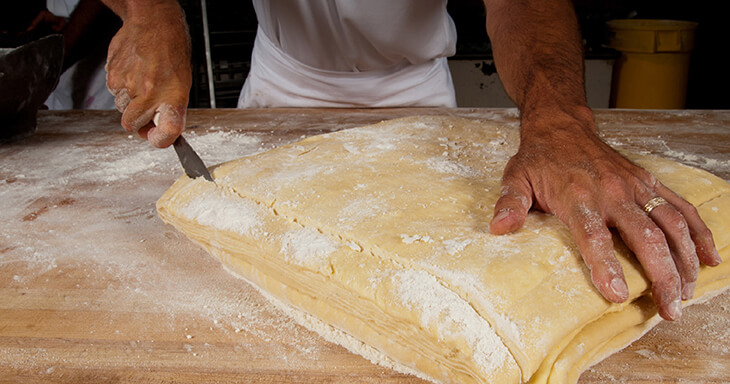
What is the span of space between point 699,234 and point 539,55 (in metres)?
0.69

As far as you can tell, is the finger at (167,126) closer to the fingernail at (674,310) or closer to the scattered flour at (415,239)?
the scattered flour at (415,239)

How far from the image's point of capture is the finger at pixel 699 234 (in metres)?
1.08

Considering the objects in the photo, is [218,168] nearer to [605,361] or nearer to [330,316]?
[330,316]

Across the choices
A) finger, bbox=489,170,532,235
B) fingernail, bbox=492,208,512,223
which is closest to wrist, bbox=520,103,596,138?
finger, bbox=489,170,532,235

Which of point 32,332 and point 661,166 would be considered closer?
point 32,332

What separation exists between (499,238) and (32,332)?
3.18ft

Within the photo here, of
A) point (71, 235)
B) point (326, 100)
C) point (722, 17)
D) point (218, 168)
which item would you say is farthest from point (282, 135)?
point (722, 17)

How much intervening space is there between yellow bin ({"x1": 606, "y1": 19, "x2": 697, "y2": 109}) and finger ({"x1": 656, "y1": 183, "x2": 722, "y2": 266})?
3.28m

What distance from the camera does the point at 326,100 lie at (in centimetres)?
268

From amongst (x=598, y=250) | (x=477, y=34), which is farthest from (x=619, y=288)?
(x=477, y=34)

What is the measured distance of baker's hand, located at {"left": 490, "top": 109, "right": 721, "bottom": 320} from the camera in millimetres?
1013

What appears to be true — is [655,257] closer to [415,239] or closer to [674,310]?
[674,310]

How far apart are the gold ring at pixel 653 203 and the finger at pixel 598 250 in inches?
3.6

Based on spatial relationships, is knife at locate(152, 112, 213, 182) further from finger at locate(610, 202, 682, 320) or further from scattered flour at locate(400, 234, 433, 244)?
finger at locate(610, 202, 682, 320)
